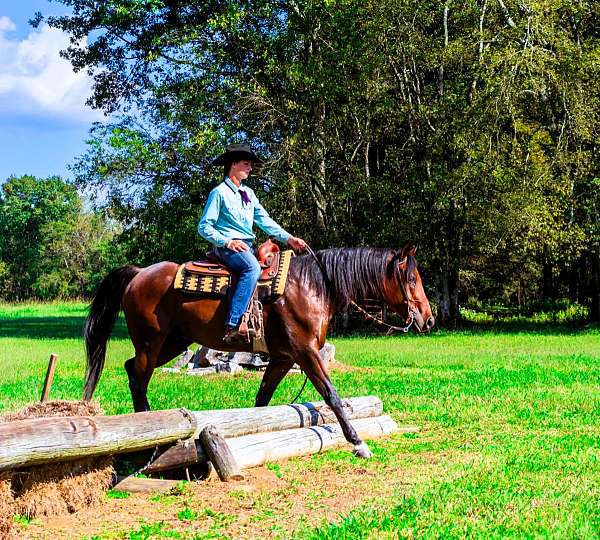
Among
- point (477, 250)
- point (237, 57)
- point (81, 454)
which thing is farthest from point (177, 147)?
point (81, 454)

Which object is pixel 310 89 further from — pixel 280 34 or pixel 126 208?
pixel 126 208

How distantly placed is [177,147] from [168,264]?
2126 centimetres

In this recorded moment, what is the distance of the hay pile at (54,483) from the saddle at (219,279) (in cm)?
208

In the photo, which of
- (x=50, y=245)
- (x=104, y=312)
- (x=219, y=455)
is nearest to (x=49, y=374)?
(x=104, y=312)

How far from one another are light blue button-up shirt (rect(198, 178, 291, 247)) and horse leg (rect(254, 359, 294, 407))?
5.04ft

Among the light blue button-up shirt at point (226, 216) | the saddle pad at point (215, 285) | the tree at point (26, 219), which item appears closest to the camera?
the light blue button-up shirt at point (226, 216)

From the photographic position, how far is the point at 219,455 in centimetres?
724

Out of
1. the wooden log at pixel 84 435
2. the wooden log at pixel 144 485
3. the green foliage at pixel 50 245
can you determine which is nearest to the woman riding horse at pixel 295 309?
the wooden log at pixel 84 435

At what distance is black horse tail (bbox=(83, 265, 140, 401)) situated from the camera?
30.2ft

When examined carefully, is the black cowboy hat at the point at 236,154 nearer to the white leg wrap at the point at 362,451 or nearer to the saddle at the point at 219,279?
the saddle at the point at 219,279

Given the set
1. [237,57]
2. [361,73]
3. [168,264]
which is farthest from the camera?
[237,57]

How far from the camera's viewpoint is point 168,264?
9.06 m

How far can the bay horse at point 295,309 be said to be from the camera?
863cm

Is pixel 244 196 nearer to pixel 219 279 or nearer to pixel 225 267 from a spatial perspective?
pixel 225 267
